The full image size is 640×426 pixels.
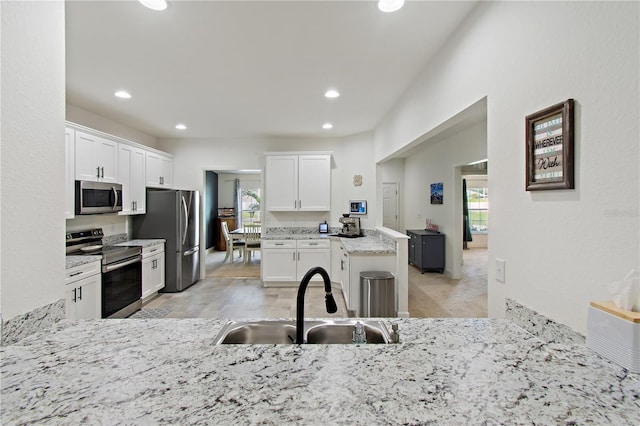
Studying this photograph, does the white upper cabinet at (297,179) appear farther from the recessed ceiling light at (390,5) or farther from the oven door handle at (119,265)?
the recessed ceiling light at (390,5)

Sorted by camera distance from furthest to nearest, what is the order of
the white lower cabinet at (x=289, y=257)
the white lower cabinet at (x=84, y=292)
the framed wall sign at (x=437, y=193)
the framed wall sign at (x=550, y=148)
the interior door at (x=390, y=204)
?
1. the interior door at (x=390, y=204)
2. the framed wall sign at (x=437, y=193)
3. the white lower cabinet at (x=289, y=257)
4. the white lower cabinet at (x=84, y=292)
5. the framed wall sign at (x=550, y=148)

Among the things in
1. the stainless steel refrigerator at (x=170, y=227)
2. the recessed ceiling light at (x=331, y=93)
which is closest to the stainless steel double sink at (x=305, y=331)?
the recessed ceiling light at (x=331, y=93)

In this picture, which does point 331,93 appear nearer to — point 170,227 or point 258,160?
point 258,160

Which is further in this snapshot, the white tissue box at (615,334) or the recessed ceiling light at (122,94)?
the recessed ceiling light at (122,94)

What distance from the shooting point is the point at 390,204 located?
27.0 ft

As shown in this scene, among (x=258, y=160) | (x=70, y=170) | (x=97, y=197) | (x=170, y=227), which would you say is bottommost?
(x=170, y=227)

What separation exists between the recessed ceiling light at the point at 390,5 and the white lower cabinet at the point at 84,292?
135 inches

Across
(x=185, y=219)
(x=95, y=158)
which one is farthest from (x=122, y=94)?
(x=185, y=219)

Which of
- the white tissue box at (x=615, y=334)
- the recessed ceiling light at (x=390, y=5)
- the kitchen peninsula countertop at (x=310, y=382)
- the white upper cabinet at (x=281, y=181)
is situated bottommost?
the kitchen peninsula countertop at (x=310, y=382)

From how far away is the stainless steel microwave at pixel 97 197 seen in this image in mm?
3276

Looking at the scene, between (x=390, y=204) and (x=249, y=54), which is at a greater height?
(x=249, y=54)

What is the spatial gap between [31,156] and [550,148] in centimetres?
199

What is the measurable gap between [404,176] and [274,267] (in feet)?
15.8

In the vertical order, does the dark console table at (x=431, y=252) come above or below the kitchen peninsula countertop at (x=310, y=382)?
below
